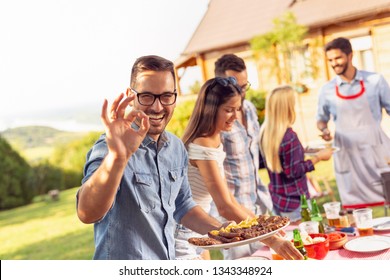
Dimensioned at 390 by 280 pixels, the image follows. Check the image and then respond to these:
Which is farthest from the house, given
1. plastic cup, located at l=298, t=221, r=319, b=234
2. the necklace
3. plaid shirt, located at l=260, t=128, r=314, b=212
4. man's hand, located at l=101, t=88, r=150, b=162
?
man's hand, located at l=101, t=88, r=150, b=162

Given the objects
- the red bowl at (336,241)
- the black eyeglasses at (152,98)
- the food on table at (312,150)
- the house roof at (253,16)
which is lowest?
the red bowl at (336,241)

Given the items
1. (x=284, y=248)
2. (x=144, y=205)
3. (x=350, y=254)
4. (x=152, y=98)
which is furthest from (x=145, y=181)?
(x=350, y=254)

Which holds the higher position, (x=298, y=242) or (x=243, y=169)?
(x=243, y=169)

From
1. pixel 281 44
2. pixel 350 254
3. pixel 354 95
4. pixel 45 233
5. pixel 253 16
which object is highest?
pixel 253 16

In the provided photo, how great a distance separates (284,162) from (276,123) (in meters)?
0.21

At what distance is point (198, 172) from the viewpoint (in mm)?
2557

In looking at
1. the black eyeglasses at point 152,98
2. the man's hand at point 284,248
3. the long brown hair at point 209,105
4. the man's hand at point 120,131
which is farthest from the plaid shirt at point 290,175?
the man's hand at point 120,131

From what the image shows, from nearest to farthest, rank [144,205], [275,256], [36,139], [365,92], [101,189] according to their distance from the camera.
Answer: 1. [101,189]
2. [144,205]
3. [275,256]
4. [365,92]
5. [36,139]

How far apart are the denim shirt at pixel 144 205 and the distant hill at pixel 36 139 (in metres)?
2.11

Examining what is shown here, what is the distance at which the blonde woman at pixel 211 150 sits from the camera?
2.44 m

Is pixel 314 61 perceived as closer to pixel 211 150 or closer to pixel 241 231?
pixel 211 150

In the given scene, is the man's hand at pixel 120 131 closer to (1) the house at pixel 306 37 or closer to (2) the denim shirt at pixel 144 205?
(2) the denim shirt at pixel 144 205

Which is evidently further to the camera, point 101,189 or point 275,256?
point 275,256

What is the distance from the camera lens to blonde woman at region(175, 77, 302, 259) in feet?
8.00
